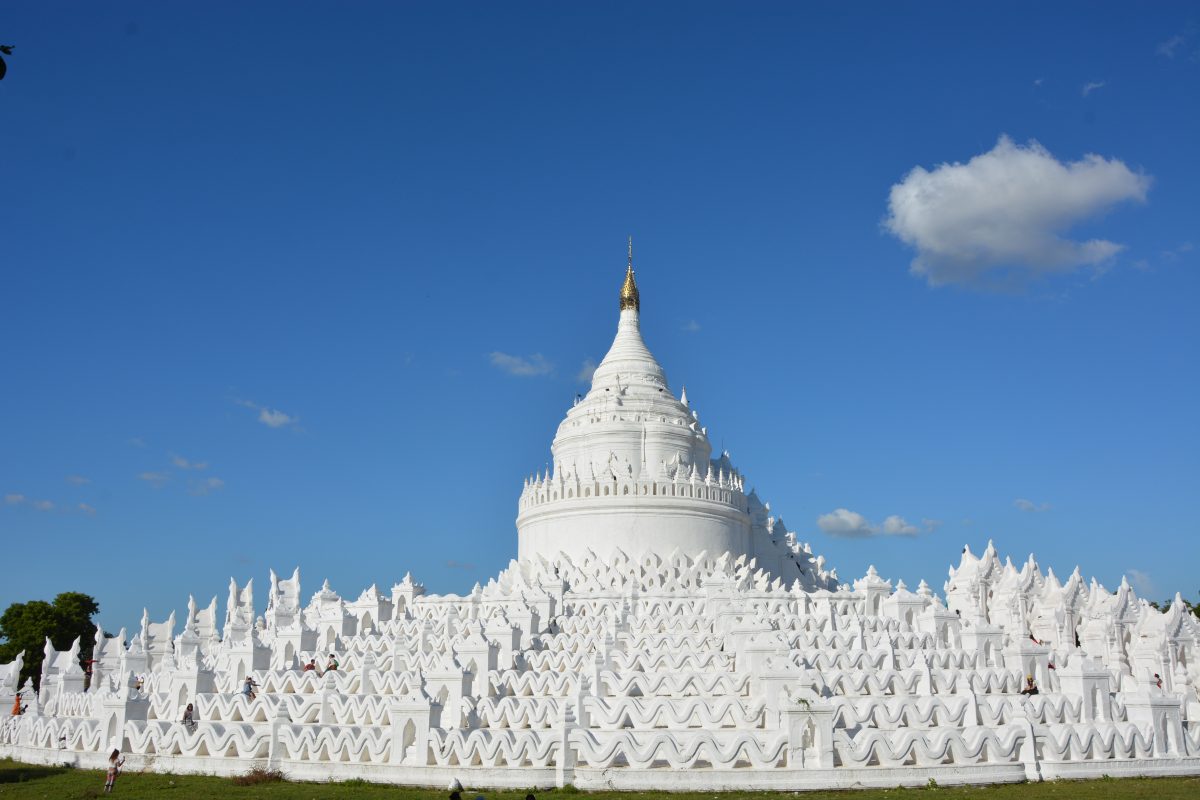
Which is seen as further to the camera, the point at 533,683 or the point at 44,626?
the point at 44,626

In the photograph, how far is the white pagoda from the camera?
2594 centimetres

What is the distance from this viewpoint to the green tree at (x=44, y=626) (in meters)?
65.7

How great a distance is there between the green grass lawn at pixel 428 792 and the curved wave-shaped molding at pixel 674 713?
11.1 ft

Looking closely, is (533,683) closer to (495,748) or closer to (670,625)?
(495,748)

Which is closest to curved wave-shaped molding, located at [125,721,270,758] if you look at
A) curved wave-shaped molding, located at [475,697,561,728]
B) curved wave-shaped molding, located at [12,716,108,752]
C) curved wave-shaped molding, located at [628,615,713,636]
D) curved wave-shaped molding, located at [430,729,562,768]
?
curved wave-shaped molding, located at [12,716,108,752]

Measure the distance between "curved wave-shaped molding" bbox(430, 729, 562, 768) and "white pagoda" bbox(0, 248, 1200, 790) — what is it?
52mm

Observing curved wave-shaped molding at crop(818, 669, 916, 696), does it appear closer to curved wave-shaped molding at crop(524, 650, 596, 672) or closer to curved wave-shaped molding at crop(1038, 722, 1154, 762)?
curved wave-shaped molding at crop(1038, 722, 1154, 762)

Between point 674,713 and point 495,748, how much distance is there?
A: 4.84 metres

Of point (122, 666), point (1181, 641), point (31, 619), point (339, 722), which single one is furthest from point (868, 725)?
point (31, 619)

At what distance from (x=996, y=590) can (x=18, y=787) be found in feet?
137

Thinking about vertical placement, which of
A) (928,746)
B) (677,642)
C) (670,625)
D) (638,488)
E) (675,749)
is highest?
(638,488)

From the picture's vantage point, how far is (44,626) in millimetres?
66312

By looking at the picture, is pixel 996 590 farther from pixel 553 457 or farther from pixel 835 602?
pixel 553 457

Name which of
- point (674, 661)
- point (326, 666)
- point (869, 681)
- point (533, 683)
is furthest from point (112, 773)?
point (869, 681)
